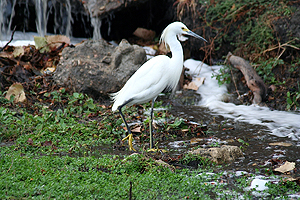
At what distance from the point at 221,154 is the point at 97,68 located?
3754 millimetres

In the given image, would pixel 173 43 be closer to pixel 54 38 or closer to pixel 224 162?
pixel 224 162

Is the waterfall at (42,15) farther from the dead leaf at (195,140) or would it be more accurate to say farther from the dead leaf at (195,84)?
the dead leaf at (195,140)

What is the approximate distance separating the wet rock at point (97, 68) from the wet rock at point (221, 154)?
317 cm

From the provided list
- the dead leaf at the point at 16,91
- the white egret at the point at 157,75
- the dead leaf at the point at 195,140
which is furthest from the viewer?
the dead leaf at the point at 16,91

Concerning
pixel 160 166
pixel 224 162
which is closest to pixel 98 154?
pixel 160 166

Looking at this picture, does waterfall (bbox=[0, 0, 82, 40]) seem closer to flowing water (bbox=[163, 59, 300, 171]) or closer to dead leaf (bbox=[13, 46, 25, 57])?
dead leaf (bbox=[13, 46, 25, 57])

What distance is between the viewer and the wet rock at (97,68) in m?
6.70

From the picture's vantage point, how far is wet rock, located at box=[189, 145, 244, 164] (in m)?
3.96

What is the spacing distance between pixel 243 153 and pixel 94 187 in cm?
216

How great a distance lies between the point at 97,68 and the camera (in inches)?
268

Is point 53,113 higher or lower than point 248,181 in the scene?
lower

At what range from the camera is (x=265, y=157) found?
4.05 m

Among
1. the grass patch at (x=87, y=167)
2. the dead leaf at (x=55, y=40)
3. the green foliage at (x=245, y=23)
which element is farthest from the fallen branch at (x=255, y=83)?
the dead leaf at (x=55, y=40)

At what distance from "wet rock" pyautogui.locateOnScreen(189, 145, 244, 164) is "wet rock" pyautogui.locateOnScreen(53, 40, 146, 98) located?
10.4 ft
